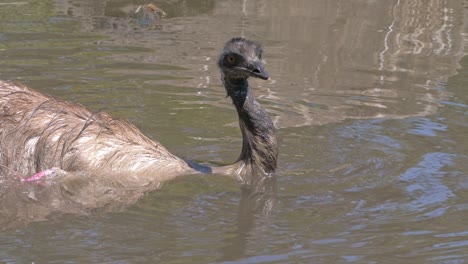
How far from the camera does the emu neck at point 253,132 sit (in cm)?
937

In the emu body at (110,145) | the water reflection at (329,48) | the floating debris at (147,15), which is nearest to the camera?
the emu body at (110,145)

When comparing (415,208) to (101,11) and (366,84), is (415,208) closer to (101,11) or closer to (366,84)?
(366,84)

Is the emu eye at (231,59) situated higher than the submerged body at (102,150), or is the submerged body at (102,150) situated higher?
the emu eye at (231,59)

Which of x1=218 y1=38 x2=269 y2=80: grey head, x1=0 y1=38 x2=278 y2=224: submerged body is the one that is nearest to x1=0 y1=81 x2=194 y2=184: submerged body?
x1=0 y1=38 x2=278 y2=224: submerged body

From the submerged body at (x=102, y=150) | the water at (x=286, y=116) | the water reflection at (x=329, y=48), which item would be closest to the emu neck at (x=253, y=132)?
the submerged body at (x=102, y=150)

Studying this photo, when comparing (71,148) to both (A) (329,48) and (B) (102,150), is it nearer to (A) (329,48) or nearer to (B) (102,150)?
(B) (102,150)

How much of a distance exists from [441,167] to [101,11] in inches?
329

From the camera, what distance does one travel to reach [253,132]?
30.9 ft

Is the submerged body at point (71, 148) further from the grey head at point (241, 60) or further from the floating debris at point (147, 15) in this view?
the floating debris at point (147, 15)

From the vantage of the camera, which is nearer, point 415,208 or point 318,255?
point 318,255

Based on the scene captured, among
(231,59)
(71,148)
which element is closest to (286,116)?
(231,59)

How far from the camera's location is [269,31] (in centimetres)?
1562

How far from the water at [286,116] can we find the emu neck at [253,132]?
228mm

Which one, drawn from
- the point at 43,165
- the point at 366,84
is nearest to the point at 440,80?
the point at 366,84
